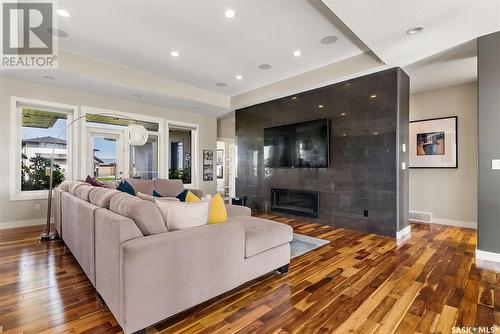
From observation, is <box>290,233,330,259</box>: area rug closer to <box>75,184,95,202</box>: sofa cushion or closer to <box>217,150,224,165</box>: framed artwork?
<box>75,184,95,202</box>: sofa cushion

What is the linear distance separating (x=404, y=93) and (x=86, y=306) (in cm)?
485

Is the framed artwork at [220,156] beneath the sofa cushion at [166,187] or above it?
above

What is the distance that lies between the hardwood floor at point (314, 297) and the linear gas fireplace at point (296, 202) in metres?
1.68

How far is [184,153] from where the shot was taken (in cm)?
691

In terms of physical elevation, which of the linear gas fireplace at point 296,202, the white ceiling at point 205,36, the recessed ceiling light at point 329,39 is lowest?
the linear gas fireplace at point 296,202

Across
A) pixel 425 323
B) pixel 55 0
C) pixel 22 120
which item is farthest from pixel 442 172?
pixel 22 120

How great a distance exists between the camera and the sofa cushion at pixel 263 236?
215 centimetres

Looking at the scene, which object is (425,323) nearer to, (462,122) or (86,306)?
(86,306)

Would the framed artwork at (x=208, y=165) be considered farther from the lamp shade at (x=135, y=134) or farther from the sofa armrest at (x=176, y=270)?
the sofa armrest at (x=176, y=270)

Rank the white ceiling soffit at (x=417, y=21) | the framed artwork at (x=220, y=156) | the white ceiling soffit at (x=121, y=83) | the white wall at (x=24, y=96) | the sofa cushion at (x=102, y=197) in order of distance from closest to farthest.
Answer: the sofa cushion at (x=102, y=197) → the white ceiling soffit at (x=417, y=21) → the white ceiling soffit at (x=121, y=83) → the white wall at (x=24, y=96) → the framed artwork at (x=220, y=156)

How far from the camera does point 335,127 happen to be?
175 inches

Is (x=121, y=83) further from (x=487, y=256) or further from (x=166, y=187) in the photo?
(x=487, y=256)

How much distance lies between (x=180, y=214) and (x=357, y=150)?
3.41m

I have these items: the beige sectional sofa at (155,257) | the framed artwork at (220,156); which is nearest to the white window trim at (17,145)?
the beige sectional sofa at (155,257)
